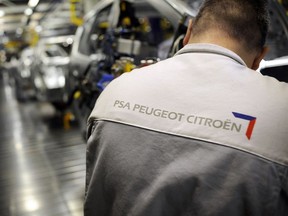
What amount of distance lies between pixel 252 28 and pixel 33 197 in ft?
9.31

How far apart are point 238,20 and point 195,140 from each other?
1.31 ft

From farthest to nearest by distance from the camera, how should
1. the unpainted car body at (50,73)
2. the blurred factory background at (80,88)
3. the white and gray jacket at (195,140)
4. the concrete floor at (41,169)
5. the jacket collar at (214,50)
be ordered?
the unpainted car body at (50,73)
the concrete floor at (41,169)
the blurred factory background at (80,88)
the jacket collar at (214,50)
the white and gray jacket at (195,140)

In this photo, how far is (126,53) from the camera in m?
3.16

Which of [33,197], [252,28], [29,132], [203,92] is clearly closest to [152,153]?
[203,92]

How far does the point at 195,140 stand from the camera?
88 centimetres

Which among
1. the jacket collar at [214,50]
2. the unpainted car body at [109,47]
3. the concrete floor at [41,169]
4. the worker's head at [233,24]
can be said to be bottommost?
the concrete floor at [41,169]

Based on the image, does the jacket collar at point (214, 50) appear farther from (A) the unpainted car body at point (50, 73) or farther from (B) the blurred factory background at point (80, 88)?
(A) the unpainted car body at point (50, 73)

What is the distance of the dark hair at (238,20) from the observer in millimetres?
1001

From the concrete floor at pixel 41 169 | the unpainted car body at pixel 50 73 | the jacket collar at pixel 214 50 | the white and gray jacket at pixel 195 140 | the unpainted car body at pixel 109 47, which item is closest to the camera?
the white and gray jacket at pixel 195 140

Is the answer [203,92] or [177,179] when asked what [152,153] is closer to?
[177,179]

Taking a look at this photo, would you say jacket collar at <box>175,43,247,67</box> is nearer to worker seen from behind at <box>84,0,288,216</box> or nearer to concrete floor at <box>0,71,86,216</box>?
worker seen from behind at <box>84,0,288,216</box>

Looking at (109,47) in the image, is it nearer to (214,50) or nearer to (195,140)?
(214,50)

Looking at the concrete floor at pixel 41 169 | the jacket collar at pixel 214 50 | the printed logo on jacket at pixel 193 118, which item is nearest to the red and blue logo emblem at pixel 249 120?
the printed logo on jacket at pixel 193 118

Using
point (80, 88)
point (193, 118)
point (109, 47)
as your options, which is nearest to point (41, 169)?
point (80, 88)
